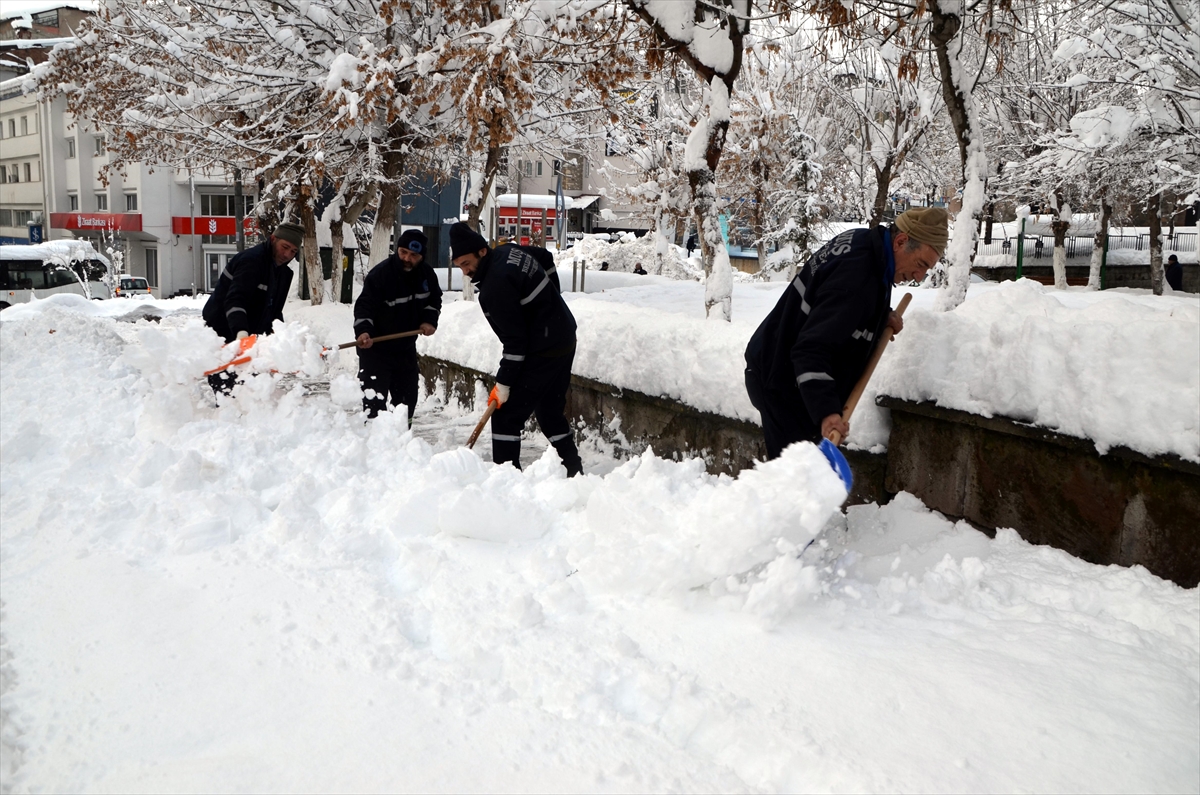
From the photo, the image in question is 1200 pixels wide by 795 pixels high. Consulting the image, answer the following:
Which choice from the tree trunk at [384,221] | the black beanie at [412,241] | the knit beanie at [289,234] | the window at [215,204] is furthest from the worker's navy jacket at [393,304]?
the window at [215,204]

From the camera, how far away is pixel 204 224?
43.4 meters

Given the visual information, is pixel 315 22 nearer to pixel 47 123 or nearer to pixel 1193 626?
pixel 1193 626

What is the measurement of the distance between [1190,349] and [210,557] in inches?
143

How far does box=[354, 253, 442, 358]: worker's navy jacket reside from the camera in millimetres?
6375

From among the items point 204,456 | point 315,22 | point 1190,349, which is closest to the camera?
point 1190,349

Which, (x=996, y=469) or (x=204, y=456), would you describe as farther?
(x=204, y=456)

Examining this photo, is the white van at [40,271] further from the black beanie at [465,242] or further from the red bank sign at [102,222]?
the black beanie at [465,242]

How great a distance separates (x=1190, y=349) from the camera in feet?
10.4

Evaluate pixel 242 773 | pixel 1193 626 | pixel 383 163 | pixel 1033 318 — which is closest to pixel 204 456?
pixel 242 773

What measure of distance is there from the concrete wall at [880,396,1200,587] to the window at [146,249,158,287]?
4812cm

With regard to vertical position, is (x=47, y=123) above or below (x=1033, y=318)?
above

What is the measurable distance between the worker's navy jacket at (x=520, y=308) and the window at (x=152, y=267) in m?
46.1

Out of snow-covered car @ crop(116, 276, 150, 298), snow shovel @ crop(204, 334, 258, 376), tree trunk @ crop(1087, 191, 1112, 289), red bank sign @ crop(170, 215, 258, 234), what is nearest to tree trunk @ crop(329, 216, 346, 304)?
snow shovel @ crop(204, 334, 258, 376)

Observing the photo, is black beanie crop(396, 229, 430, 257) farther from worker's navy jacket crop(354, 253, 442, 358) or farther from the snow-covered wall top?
the snow-covered wall top
